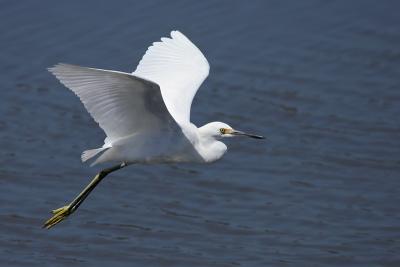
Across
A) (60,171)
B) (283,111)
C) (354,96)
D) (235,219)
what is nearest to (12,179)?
(60,171)

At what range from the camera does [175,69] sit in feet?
32.8

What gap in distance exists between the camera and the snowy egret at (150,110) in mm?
7715

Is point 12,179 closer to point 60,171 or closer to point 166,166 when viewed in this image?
point 60,171

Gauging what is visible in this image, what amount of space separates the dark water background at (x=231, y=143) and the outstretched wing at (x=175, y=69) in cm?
147

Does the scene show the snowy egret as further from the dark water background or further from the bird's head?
the dark water background

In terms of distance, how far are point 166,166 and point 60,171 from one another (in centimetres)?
116

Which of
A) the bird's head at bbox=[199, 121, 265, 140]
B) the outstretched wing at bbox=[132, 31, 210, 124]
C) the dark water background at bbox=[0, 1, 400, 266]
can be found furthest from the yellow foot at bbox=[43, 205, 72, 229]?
the bird's head at bbox=[199, 121, 265, 140]

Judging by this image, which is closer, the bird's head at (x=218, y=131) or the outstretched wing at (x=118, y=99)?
the outstretched wing at (x=118, y=99)

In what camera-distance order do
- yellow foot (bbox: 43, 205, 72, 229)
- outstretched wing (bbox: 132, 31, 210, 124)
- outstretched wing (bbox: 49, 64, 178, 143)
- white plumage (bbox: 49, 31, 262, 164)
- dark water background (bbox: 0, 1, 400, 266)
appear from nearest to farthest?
1. outstretched wing (bbox: 49, 64, 178, 143)
2. white plumage (bbox: 49, 31, 262, 164)
3. outstretched wing (bbox: 132, 31, 210, 124)
4. yellow foot (bbox: 43, 205, 72, 229)
5. dark water background (bbox: 0, 1, 400, 266)

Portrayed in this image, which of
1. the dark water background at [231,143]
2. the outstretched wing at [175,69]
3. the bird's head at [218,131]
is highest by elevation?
the outstretched wing at [175,69]

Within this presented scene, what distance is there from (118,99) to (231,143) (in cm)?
393

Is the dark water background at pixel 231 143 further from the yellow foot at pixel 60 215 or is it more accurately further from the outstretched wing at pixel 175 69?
the outstretched wing at pixel 175 69

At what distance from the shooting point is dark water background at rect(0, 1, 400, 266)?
10.1 metres

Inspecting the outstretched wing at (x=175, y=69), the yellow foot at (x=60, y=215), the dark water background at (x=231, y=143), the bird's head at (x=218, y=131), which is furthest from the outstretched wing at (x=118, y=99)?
the dark water background at (x=231, y=143)
